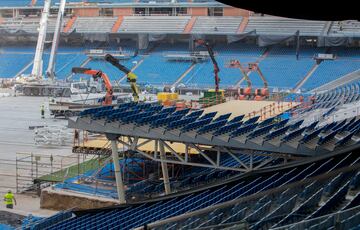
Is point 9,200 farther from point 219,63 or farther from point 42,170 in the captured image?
point 219,63

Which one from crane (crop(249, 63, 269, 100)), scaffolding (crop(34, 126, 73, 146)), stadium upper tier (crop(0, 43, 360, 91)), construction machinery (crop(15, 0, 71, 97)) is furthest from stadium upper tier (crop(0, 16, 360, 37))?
scaffolding (crop(34, 126, 73, 146))

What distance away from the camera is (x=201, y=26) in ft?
178

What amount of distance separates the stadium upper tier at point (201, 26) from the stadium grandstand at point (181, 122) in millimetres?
160

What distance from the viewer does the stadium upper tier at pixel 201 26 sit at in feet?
161

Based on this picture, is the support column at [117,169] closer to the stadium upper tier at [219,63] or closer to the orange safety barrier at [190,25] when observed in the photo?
the stadium upper tier at [219,63]

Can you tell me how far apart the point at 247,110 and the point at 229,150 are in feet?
32.0

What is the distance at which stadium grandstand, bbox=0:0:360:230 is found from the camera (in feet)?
35.2

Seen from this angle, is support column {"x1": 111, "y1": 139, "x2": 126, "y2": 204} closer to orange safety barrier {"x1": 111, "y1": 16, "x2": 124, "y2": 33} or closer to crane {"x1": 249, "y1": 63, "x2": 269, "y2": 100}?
crane {"x1": 249, "y1": 63, "x2": 269, "y2": 100}

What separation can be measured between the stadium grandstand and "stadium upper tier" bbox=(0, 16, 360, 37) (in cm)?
16

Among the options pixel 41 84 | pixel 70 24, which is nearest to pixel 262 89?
pixel 41 84

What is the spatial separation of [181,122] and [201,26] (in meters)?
40.5

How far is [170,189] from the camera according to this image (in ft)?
51.1

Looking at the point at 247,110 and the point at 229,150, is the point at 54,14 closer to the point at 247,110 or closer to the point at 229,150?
the point at 247,110

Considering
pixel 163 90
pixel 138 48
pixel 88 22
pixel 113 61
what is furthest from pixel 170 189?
pixel 88 22
